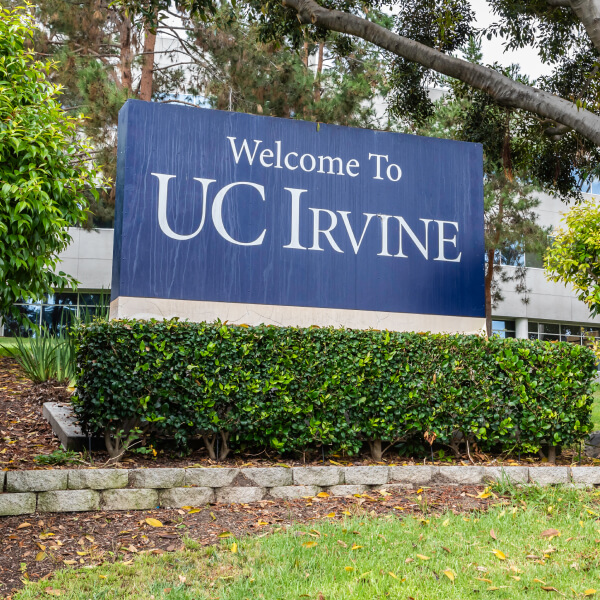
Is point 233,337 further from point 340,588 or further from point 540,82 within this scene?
point 540,82

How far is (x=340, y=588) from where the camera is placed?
3480 millimetres

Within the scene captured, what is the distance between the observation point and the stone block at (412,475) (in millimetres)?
5793

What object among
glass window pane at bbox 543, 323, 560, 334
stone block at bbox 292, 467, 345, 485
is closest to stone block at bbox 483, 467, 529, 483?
stone block at bbox 292, 467, 345, 485

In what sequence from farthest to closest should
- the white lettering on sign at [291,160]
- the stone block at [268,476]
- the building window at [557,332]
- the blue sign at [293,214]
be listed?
Answer: the building window at [557,332], the white lettering on sign at [291,160], the blue sign at [293,214], the stone block at [268,476]

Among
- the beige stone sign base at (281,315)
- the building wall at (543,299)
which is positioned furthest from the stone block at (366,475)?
the building wall at (543,299)

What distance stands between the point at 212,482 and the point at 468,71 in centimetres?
643

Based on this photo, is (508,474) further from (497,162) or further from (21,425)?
(497,162)

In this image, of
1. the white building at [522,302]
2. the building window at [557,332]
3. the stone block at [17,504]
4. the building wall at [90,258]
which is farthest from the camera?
the building window at [557,332]

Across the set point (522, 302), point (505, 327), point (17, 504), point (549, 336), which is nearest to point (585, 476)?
point (17, 504)

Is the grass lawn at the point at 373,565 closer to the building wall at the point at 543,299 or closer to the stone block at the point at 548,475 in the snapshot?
the stone block at the point at 548,475

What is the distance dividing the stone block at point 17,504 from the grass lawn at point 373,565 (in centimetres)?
103

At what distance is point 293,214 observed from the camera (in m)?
7.07

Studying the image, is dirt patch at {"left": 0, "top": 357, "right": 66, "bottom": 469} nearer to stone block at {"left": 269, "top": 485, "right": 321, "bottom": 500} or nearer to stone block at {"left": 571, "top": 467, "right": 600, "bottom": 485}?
stone block at {"left": 269, "top": 485, "right": 321, "bottom": 500}

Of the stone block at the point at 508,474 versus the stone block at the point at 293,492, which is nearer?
the stone block at the point at 293,492
